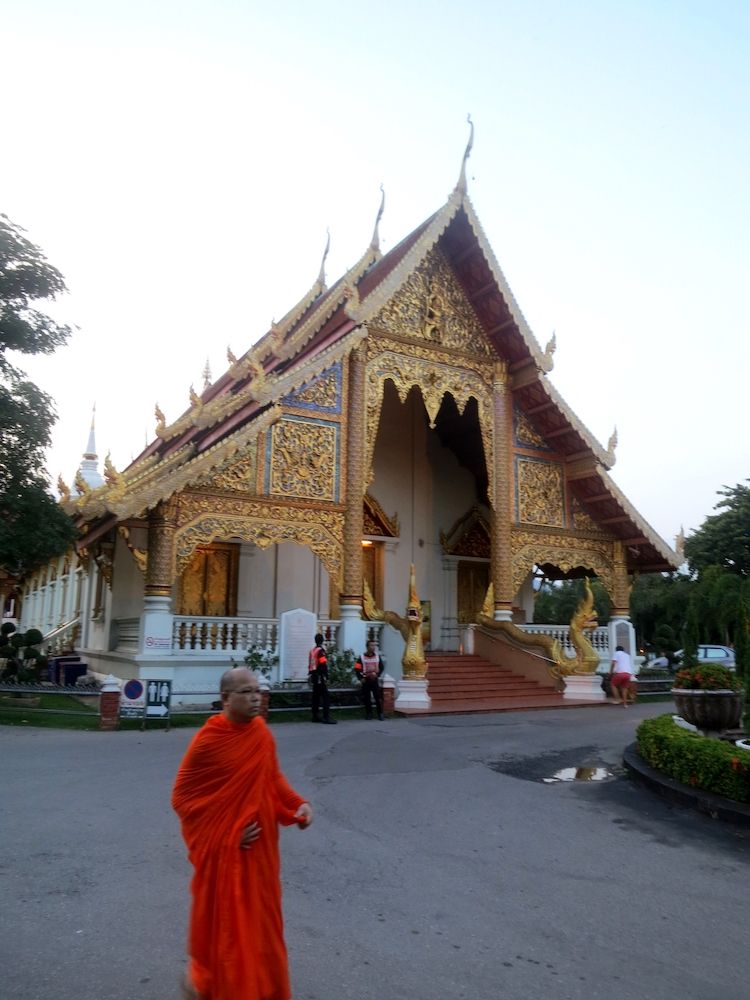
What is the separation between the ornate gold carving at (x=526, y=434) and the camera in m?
16.7

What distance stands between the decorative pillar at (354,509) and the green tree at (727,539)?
18.0 metres

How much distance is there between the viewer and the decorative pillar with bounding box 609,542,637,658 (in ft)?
56.3

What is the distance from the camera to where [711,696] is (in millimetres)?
7973

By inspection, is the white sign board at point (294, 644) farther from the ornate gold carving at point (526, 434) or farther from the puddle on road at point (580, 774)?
the ornate gold carving at point (526, 434)

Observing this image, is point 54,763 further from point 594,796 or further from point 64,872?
point 594,796

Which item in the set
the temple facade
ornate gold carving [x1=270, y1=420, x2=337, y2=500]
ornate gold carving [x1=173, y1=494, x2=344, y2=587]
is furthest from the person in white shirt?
ornate gold carving [x1=270, y1=420, x2=337, y2=500]

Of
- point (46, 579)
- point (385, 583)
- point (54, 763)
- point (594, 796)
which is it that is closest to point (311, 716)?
point (54, 763)

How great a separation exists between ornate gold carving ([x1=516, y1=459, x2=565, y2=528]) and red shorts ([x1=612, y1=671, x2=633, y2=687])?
3.39 metres

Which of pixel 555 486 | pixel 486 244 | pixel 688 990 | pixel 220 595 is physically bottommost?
pixel 688 990

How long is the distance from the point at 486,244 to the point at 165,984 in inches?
584

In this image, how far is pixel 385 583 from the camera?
17984mm

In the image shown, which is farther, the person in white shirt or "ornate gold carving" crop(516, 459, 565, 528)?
"ornate gold carving" crop(516, 459, 565, 528)

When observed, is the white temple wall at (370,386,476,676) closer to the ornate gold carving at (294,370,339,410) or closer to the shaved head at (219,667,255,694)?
the ornate gold carving at (294,370,339,410)

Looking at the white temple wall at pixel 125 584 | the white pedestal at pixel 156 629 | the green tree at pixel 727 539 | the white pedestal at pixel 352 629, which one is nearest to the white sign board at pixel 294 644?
the white pedestal at pixel 352 629
